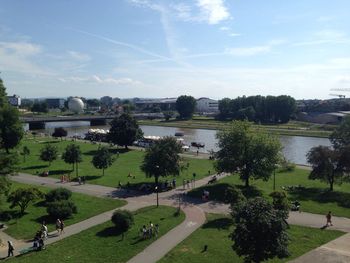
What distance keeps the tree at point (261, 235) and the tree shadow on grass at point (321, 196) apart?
18800 millimetres

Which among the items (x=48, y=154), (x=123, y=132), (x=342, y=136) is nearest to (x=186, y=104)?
(x=123, y=132)

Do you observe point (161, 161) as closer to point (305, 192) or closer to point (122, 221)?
point (122, 221)

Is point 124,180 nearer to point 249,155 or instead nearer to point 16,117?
point 249,155

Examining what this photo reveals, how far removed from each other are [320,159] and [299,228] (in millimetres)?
14391

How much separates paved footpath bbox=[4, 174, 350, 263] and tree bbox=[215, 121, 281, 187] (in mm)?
4507

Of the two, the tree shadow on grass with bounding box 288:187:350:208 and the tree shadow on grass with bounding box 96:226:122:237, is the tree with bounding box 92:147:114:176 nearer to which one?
the tree shadow on grass with bounding box 96:226:122:237

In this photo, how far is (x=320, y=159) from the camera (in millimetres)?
43625

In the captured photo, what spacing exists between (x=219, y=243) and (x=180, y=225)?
458 centimetres

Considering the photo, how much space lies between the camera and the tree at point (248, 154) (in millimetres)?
44156

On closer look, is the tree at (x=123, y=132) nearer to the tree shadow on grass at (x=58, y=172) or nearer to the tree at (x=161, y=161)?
the tree shadow on grass at (x=58, y=172)

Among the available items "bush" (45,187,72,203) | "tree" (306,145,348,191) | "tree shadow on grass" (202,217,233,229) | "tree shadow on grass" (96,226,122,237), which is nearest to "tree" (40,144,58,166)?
"bush" (45,187,72,203)

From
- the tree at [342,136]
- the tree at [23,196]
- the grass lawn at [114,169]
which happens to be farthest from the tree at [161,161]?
the tree at [342,136]

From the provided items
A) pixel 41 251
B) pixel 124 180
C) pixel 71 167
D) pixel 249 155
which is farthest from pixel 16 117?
pixel 41 251

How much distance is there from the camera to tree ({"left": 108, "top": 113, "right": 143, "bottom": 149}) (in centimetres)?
7262
